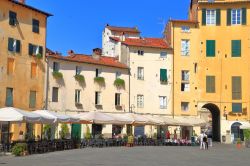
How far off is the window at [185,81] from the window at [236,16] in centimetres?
798

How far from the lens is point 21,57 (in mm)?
45844

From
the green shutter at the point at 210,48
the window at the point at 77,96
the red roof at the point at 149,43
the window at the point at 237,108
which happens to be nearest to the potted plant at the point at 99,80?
the window at the point at 77,96

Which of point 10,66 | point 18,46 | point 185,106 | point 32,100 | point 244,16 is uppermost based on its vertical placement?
point 244,16

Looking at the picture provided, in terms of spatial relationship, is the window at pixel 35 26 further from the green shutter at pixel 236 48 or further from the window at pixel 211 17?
the green shutter at pixel 236 48

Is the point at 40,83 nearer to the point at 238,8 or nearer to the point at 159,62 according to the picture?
the point at 159,62

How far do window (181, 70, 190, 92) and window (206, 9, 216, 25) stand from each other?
6422mm

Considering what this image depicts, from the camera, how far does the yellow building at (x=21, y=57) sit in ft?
144

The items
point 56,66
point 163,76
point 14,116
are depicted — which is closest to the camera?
point 14,116

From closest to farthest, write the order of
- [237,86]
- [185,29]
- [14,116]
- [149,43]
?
[14,116], [237,86], [185,29], [149,43]

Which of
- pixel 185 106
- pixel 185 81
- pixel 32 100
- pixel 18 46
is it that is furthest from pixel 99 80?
pixel 185 106

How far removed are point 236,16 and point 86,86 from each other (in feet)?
64.6

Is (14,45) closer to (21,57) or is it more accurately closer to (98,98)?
(21,57)

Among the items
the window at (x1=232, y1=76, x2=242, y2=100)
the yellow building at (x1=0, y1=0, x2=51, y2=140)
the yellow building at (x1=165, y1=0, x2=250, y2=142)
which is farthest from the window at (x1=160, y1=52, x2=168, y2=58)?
the yellow building at (x1=0, y1=0, x2=51, y2=140)

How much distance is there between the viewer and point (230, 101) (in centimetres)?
5591
